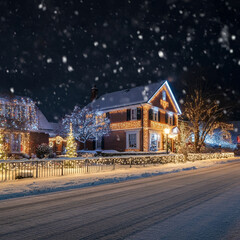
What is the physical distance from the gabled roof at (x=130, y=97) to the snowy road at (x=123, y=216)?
2572 cm

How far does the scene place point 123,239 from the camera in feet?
16.2

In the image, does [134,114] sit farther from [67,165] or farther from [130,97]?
[67,165]

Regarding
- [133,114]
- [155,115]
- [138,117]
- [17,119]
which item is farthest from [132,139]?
[17,119]

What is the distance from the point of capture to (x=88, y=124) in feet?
122

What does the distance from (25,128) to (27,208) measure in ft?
43.4

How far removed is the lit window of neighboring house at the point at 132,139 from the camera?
3456cm

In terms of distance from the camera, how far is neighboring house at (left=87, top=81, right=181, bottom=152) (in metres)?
34.4

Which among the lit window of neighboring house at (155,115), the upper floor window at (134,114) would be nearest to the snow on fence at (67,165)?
the lit window of neighboring house at (155,115)

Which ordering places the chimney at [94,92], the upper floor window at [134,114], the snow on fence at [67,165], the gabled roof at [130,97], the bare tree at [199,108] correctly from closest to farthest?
the snow on fence at [67,165], the upper floor window at [134,114], the gabled roof at [130,97], the bare tree at [199,108], the chimney at [94,92]

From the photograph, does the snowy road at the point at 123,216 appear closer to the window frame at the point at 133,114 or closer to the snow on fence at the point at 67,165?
the snow on fence at the point at 67,165

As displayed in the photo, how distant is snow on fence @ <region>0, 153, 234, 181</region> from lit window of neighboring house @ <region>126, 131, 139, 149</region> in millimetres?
6130

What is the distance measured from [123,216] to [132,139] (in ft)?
93.7

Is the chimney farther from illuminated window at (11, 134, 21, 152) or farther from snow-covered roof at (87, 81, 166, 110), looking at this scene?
illuminated window at (11, 134, 21, 152)

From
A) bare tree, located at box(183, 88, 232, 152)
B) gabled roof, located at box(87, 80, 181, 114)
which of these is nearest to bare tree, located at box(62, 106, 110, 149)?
gabled roof, located at box(87, 80, 181, 114)
